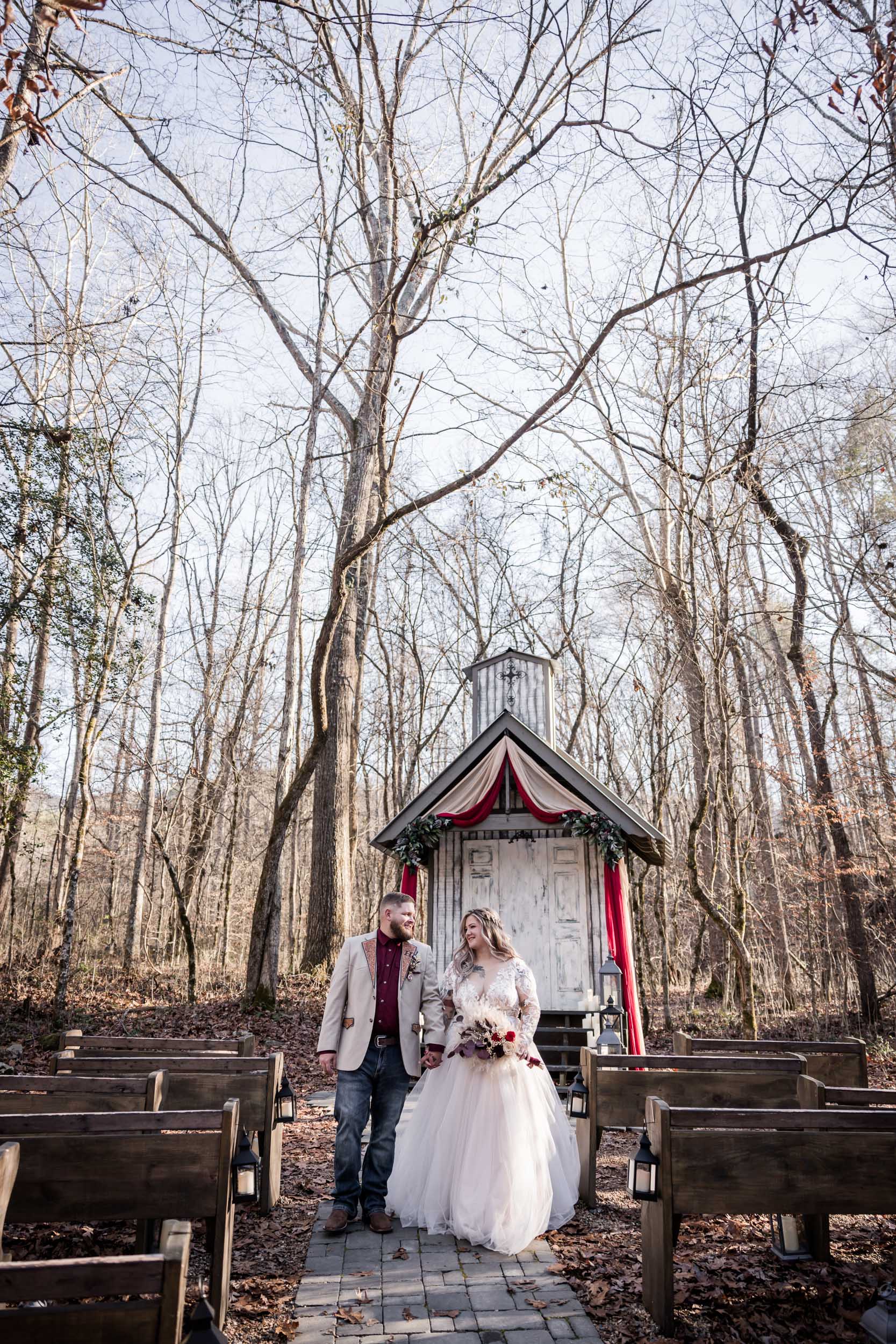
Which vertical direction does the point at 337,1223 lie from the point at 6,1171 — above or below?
below

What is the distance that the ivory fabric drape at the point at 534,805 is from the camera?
10031mm

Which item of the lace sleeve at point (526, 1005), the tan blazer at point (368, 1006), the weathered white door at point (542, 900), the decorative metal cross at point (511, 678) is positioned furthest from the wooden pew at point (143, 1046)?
the decorative metal cross at point (511, 678)

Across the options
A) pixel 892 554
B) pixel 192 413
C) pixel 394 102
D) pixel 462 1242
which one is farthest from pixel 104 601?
pixel 892 554

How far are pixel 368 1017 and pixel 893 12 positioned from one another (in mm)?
6367

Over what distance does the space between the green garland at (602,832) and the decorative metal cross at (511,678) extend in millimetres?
A: 2560

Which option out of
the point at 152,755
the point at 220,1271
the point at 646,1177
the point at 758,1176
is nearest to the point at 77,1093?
the point at 220,1271

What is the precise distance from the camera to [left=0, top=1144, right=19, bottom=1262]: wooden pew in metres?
2.68

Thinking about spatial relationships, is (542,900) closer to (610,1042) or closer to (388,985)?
(610,1042)

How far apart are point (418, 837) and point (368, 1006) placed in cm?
545

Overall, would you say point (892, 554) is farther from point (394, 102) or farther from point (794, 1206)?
point (794, 1206)

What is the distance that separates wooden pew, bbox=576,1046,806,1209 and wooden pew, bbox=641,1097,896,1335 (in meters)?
1.44

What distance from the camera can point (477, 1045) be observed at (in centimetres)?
523

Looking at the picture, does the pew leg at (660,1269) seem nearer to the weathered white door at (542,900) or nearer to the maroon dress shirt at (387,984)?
the maroon dress shirt at (387,984)

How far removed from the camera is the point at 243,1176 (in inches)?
161
